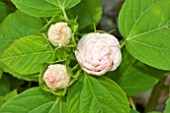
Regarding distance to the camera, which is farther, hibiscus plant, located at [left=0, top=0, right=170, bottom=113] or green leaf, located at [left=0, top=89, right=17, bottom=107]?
green leaf, located at [left=0, top=89, right=17, bottom=107]

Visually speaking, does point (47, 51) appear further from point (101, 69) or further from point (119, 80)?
point (119, 80)

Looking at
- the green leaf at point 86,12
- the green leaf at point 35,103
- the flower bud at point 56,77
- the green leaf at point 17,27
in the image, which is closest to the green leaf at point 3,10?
the green leaf at point 17,27

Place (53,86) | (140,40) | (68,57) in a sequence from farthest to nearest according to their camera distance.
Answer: (140,40)
(68,57)
(53,86)

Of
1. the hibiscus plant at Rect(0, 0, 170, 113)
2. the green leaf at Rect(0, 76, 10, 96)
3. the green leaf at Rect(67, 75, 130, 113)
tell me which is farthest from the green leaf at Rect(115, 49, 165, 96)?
the green leaf at Rect(0, 76, 10, 96)

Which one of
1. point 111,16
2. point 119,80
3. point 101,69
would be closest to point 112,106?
point 101,69

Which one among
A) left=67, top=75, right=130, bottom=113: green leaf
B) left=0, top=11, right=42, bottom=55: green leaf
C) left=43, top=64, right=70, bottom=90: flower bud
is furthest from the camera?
left=0, top=11, right=42, bottom=55: green leaf

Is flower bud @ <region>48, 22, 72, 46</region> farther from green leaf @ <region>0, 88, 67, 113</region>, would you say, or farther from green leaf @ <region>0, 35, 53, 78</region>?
green leaf @ <region>0, 88, 67, 113</region>

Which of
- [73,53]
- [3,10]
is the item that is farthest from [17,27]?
[73,53]
